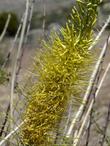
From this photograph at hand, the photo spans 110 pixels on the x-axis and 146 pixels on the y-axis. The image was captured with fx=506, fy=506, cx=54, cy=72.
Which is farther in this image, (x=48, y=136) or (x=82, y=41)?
(x=48, y=136)

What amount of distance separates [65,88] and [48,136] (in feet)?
0.48

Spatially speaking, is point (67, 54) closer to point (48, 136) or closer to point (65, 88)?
point (65, 88)

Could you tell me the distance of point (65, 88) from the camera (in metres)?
1.26

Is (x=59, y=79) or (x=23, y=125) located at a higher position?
(x=59, y=79)

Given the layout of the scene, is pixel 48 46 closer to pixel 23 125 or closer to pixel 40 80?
pixel 40 80

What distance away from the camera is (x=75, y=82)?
1.27 m

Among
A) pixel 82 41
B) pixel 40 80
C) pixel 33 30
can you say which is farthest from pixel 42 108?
pixel 33 30

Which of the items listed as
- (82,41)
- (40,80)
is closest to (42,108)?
(40,80)

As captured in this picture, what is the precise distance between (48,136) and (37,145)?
40 millimetres

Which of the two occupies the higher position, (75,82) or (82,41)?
(82,41)

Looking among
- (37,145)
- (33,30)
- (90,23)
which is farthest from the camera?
(33,30)

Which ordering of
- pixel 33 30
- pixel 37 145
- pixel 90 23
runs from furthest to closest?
pixel 33 30
pixel 37 145
pixel 90 23

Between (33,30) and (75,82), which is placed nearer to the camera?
(75,82)

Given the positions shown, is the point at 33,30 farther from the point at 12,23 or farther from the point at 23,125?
the point at 23,125
